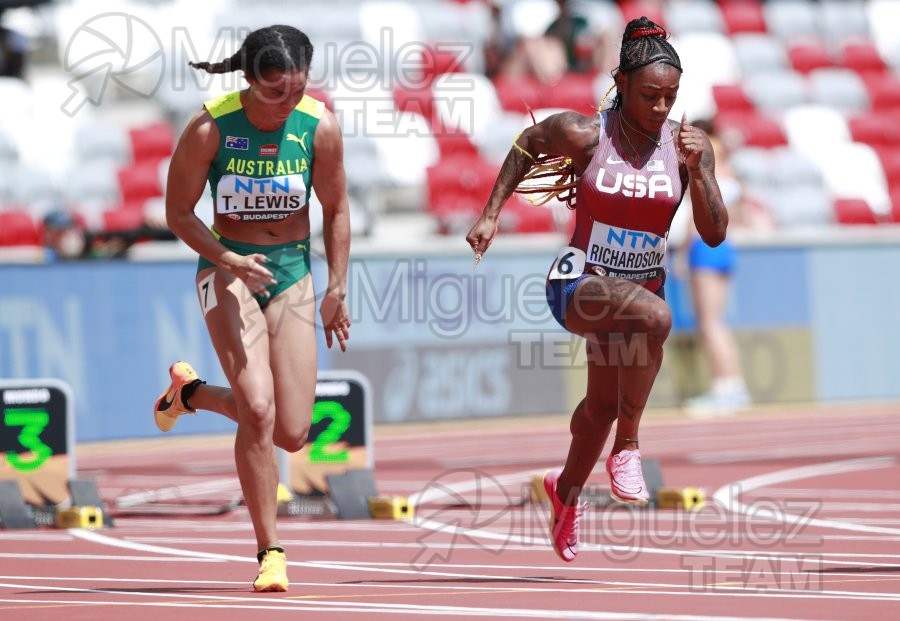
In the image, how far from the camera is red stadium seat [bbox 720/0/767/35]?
2452 cm


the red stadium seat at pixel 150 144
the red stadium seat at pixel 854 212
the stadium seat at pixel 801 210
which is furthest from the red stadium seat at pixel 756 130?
the red stadium seat at pixel 150 144

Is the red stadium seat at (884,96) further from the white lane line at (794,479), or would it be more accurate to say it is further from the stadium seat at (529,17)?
the white lane line at (794,479)

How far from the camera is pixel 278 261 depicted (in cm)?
757

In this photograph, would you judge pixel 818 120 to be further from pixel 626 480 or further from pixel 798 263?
pixel 626 480

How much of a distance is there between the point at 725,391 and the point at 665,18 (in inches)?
326

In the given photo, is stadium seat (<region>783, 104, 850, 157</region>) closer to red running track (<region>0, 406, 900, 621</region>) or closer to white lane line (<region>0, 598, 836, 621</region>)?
red running track (<region>0, 406, 900, 621</region>)

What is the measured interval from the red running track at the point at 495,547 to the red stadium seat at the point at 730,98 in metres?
8.12

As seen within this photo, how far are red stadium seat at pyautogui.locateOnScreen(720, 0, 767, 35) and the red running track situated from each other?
10625mm

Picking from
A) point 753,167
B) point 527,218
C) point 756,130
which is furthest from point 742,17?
point 527,218

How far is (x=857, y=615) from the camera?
6.26m

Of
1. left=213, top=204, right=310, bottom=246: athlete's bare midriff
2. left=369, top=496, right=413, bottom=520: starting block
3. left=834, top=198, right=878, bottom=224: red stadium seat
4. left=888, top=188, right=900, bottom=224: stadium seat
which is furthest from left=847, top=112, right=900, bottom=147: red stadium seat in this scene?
left=213, top=204, right=310, bottom=246: athlete's bare midriff

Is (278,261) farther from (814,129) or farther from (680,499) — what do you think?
(814,129)

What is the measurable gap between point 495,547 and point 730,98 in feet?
47.5

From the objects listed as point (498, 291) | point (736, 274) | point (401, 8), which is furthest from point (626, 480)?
point (401, 8)
